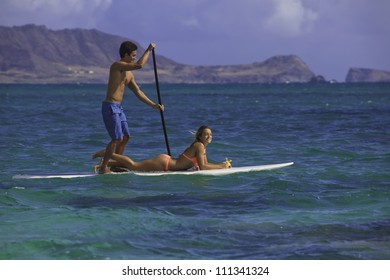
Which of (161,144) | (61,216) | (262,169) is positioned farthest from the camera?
(161,144)

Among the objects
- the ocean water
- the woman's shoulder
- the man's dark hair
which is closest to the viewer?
the ocean water

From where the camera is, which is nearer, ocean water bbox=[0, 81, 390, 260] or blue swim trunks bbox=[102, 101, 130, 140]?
ocean water bbox=[0, 81, 390, 260]

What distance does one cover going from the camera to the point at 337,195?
44.9ft

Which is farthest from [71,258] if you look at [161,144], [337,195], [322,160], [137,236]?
[161,144]

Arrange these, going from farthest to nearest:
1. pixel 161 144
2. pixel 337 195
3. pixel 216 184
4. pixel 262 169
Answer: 1. pixel 161 144
2. pixel 262 169
3. pixel 216 184
4. pixel 337 195

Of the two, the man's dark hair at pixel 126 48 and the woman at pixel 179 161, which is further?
the woman at pixel 179 161

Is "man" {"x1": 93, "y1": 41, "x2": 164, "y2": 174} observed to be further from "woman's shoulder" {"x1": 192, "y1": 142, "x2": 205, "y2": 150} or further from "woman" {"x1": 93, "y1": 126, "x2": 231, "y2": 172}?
"woman's shoulder" {"x1": 192, "y1": 142, "x2": 205, "y2": 150}

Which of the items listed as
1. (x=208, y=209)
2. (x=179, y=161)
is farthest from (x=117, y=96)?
(x=208, y=209)

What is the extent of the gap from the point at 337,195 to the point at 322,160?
17.6 ft

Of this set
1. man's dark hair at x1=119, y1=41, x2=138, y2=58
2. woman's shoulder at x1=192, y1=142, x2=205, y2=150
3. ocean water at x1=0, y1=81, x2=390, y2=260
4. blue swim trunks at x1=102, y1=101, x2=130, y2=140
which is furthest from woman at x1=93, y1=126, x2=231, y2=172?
man's dark hair at x1=119, y1=41, x2=138, y2=58

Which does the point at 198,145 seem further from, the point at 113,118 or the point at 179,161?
the point at 113,118

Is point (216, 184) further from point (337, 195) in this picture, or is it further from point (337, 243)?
point (337, 243)

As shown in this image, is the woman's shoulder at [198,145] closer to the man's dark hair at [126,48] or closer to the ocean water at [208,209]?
the ocean water at [208,209]

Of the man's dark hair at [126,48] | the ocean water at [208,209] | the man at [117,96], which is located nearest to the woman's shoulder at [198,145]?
the ocean water at [208,209]
